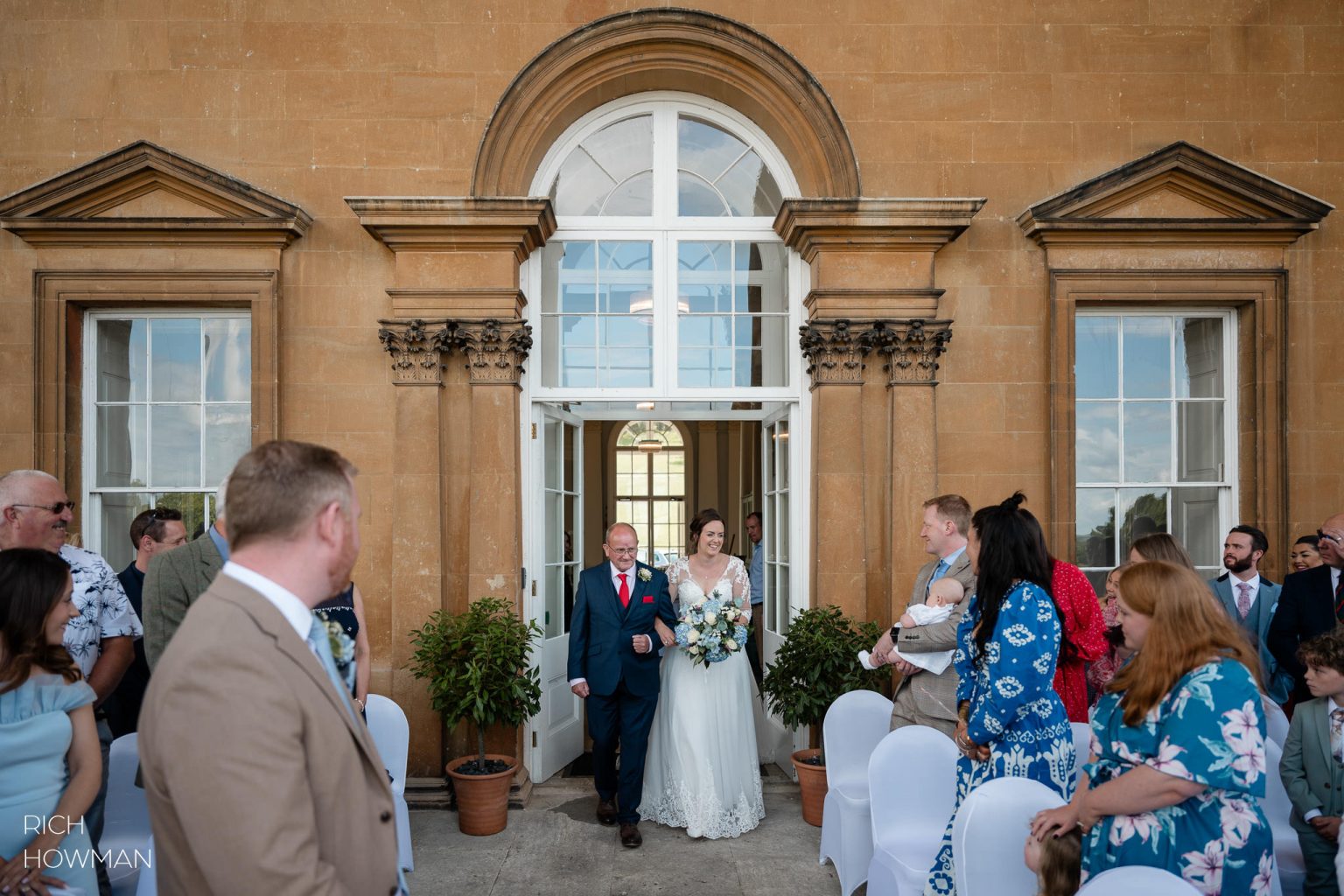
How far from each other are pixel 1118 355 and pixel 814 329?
2.12 m

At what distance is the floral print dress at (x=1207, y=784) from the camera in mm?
2359

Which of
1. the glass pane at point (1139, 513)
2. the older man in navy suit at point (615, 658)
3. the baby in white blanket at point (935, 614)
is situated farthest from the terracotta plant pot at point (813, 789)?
the glass pane at point (1139, 513)

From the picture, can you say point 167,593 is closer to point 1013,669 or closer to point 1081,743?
point 1013,669

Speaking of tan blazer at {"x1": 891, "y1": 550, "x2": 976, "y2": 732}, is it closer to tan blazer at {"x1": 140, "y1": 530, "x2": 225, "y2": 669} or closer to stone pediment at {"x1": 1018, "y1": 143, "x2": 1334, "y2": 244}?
stone pediment at {"x1": 1018, "y1": 143, "x2": 1334, "y2": 244}

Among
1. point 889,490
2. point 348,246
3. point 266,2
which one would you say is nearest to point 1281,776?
point 889,490

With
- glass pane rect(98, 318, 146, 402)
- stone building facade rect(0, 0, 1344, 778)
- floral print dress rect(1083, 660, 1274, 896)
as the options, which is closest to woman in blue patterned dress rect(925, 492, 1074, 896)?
floral print dress rect(1083, 660, 1274, 896)

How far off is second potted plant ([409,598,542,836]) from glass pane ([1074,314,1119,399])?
400 centimetres

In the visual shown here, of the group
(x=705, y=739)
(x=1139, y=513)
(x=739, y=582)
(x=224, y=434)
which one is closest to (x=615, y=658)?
(x=705, y=739)

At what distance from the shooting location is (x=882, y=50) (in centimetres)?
614

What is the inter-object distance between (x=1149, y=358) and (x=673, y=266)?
3.26 meters

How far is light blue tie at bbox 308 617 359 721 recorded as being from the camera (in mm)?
1833

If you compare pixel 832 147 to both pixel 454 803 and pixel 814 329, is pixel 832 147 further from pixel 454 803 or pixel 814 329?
pixel 454 803

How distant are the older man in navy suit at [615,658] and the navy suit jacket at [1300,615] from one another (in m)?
3.21

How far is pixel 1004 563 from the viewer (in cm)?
315
